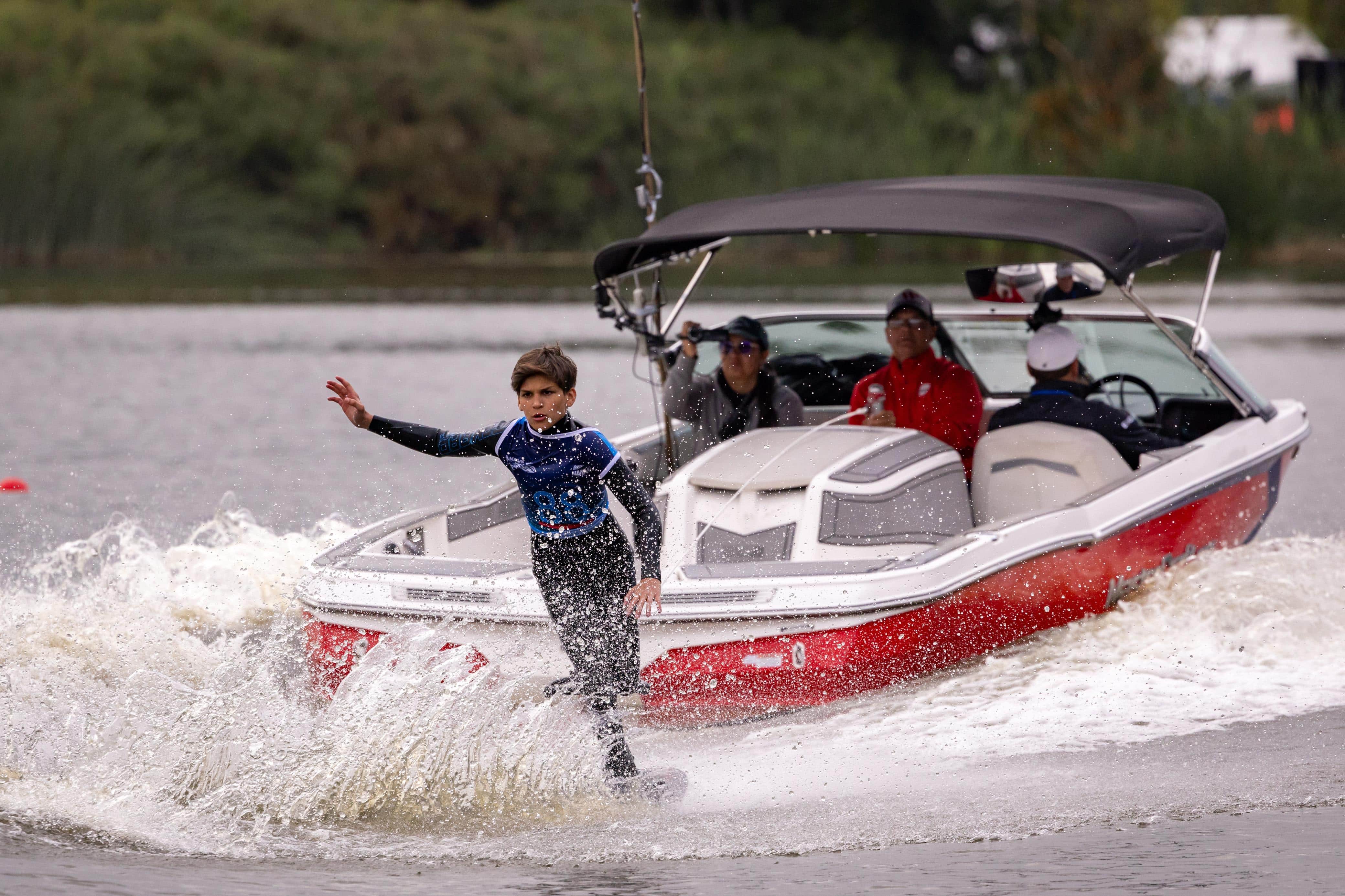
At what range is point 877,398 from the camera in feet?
26.9

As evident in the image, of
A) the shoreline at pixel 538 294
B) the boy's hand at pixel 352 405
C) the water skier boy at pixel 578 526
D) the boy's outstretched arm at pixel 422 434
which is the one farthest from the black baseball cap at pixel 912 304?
the shoreline at pixel 538 294

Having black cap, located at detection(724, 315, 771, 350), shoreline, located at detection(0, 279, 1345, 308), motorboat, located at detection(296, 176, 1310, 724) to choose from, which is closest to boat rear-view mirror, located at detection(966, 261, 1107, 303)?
motorboat, located at detection(296, 176, 1310, 724)

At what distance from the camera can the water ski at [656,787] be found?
533 cm

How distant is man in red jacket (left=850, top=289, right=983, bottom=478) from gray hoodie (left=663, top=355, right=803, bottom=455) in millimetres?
348

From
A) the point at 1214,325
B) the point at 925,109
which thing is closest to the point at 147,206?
the point at 1214,325

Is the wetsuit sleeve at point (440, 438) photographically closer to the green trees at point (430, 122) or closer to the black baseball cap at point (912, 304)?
the black baseball cap at point (912, 304)

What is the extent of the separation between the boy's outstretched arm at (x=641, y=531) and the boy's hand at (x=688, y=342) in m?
2.55

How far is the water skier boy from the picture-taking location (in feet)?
17.0

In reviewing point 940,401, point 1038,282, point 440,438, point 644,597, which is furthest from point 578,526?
point 1038,282

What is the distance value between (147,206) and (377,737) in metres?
27.9

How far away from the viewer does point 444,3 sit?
4988 cm

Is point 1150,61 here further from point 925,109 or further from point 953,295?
point 953,295

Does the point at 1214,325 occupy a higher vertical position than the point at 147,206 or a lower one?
lower

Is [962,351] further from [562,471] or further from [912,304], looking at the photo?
[562,471]
